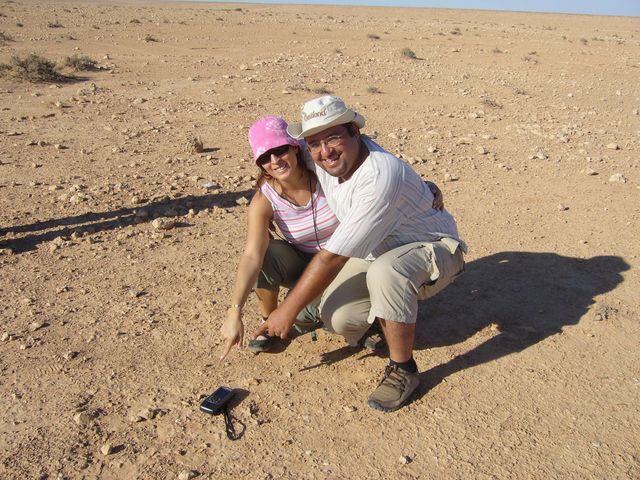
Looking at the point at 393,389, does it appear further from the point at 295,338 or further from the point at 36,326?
the point at 36,326

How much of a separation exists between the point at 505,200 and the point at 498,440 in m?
3.30

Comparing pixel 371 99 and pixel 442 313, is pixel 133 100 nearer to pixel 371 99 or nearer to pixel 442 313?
pixel 371 99

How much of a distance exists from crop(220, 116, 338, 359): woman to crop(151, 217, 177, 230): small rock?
5.74ft

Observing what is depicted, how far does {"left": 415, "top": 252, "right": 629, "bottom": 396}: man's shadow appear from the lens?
3.48m

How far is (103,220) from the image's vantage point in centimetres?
512

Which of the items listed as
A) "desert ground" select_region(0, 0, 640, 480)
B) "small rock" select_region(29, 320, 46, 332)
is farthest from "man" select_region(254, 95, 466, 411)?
"small rock" select_region(29, 320, 46, 332)

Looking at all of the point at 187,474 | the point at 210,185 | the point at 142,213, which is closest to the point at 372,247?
the point at 187,474

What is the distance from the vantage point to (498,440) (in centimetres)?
273

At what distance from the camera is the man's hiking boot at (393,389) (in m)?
2.93

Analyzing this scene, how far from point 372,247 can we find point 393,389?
0.72 metres

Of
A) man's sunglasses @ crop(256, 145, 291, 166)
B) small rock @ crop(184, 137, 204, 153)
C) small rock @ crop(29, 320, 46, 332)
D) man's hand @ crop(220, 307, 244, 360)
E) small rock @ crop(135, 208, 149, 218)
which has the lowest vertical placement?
small rock @ crop(184, 137, 204, 153)

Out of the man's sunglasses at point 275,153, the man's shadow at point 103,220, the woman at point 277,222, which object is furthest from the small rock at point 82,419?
the man's shadow at point 103,220

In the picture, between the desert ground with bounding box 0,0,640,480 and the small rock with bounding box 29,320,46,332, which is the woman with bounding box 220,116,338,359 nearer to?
the desert ground with bounding box 0,0,640,480

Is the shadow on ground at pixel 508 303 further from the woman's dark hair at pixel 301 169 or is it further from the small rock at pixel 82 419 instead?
the small rock at pixel 82 419
